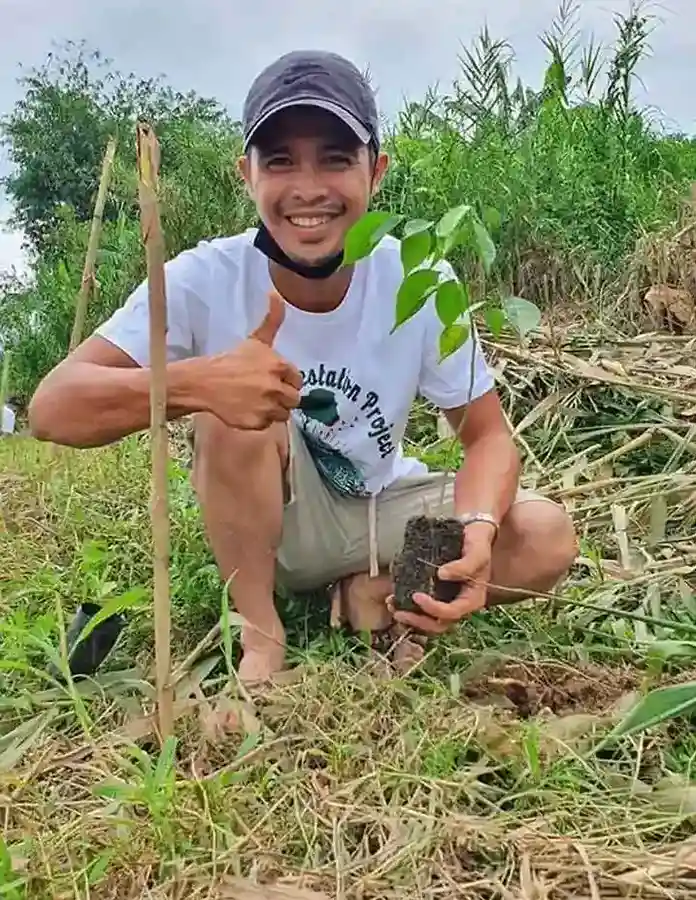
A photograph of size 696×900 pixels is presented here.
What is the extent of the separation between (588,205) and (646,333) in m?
1.01

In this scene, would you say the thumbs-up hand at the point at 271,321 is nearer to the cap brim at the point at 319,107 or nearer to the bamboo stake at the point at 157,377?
the bamboo stake at the point at 157,377

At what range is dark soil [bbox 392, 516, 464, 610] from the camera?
1.52m

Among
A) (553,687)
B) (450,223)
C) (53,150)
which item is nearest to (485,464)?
(553,687)

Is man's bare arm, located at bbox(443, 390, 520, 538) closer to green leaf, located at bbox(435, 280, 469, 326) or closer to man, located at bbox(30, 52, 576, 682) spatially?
man, located at bbox(30, 52, 576, 682)

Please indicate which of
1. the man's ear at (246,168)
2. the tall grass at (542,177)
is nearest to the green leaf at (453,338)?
the man's ear at (246,168)

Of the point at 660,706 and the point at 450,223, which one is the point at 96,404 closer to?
the point at 450,223

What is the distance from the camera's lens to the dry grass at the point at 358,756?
109 centimetres

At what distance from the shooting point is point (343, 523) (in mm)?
1790

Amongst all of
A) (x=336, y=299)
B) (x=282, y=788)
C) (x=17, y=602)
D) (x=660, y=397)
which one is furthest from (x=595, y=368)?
(x=282, y=788)

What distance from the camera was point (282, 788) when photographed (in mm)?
1240

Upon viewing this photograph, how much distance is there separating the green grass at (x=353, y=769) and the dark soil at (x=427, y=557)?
0.37 feet

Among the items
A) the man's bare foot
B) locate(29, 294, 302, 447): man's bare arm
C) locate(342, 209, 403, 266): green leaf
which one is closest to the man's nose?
locate(29, 294, 302, 447): man's bare arm

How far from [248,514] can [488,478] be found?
0.36 meters

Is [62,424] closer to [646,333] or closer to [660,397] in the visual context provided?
[660,397]
